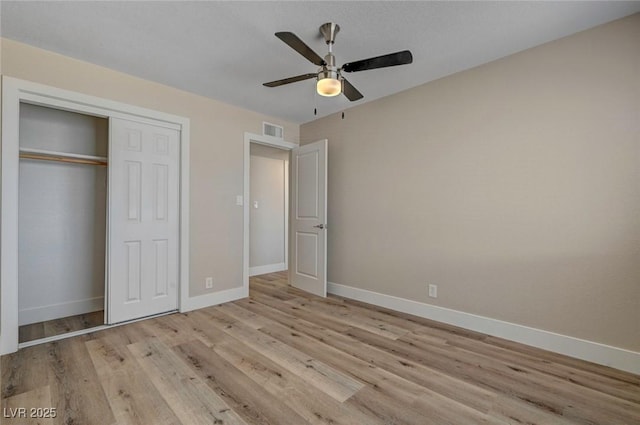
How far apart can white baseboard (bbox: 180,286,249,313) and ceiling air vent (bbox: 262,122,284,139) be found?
2.22 metres

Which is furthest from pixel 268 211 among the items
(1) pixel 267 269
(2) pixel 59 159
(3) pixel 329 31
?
(3) pixel 329 31

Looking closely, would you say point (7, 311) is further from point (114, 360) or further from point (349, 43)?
point (349, 43)

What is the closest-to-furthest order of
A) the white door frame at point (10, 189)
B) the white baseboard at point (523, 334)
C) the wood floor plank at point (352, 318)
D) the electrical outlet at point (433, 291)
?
the white baseboard at point (523, 334), the white door frame at point (10, 189), the wood floor plank at point (352, 318), the electrical outlet at point (433, 291)

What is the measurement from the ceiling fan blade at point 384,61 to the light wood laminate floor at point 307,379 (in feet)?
7.32

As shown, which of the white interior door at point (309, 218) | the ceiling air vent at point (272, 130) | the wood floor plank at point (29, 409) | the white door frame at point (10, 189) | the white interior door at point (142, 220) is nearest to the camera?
the wood floor plank at point (29, 409)

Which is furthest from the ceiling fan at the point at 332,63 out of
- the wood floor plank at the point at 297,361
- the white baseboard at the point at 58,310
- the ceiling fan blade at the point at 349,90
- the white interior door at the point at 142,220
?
the white baseboard at the point at 58,310

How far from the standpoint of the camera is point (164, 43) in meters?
2.42

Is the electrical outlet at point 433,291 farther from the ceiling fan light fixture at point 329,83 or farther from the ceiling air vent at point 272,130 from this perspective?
the ceiling air vent at point 272,130

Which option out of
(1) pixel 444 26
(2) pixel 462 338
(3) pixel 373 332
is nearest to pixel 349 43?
(1) pixel 444 26

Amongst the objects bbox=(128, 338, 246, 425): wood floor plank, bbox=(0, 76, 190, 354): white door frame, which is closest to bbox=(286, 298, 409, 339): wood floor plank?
bbox=(128, 338, 246, 425): wood floor plank

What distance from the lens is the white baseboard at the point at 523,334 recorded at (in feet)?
6.95

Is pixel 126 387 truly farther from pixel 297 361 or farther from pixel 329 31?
pixel 329 31

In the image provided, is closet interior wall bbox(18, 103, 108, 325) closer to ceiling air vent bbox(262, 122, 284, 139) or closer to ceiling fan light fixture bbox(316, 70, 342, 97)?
ceiling air vent bbox(262, 122, 284, 139)

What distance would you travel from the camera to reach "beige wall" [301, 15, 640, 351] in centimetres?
215
